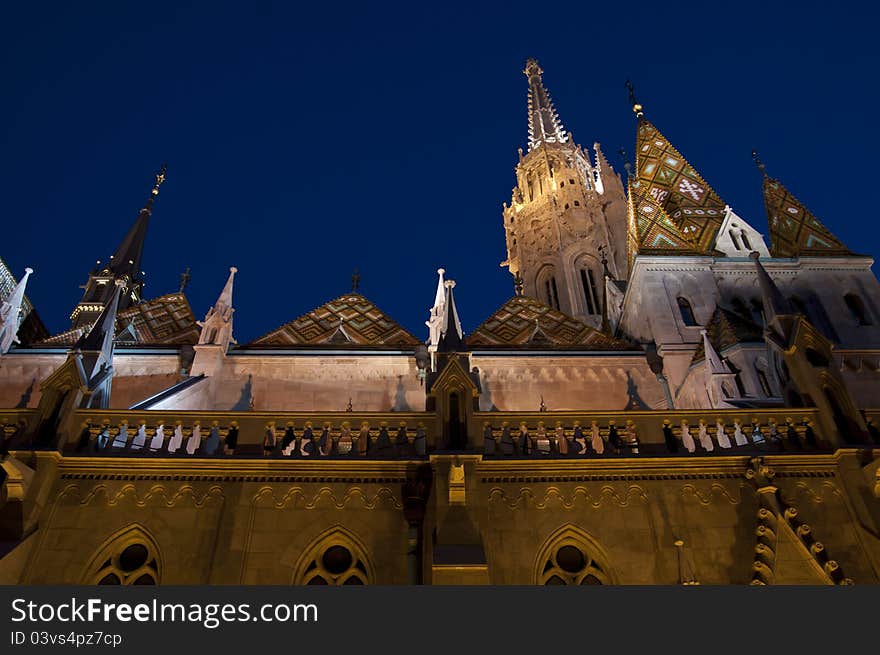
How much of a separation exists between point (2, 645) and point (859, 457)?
29.1 ft

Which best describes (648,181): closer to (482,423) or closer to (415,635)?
(482,423)

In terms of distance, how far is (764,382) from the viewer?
1641 cm

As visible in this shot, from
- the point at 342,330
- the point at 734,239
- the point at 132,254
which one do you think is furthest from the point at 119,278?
the point at 734,239

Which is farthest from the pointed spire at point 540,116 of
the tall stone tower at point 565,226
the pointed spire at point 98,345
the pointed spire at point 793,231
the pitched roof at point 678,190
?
the pointed spire at point 98,345

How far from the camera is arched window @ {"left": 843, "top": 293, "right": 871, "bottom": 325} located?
20031mm

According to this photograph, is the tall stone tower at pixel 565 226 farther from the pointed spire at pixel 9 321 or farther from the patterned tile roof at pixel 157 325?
the pointed spire at pixel 9 321

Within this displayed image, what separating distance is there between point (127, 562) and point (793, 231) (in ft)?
77.3

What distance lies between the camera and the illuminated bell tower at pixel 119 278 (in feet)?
117

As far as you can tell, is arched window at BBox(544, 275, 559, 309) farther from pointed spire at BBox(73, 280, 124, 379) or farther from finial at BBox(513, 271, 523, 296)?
pointed spire at BBox(73, 280, 124, 379)

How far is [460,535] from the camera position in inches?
272

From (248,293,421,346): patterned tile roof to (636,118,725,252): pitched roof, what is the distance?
10739mm

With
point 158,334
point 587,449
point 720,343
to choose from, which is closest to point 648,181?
point 720,343

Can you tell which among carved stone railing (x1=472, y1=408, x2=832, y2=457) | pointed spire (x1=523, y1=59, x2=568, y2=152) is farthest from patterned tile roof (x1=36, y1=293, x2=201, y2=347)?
pointed spire (x1=523, y1=59, x2=568, y2=152)

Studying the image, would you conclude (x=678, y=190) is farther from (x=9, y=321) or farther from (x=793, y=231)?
(x=9, y=321)
